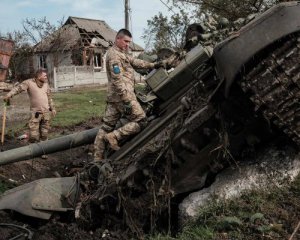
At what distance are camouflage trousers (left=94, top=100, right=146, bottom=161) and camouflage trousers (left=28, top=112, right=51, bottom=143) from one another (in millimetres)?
3898

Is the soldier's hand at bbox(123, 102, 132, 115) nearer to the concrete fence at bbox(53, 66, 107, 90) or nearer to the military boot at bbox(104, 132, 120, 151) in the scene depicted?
the military boot at bbox(104, 132, 120, 151)

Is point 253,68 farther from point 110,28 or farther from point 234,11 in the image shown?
point 110,28

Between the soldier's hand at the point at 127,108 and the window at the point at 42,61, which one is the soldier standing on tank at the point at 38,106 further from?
the window at the point at 42,61

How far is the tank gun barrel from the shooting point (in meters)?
7.57

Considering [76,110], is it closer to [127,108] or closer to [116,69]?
[116,69]

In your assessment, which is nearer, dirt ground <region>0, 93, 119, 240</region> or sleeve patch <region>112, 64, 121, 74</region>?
dirt ground <region>0, 93, 119, 240</region>

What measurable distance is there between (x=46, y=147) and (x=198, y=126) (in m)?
3.59

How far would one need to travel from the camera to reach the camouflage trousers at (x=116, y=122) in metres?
6.34

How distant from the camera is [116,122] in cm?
692

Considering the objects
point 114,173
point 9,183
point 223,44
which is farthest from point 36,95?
point 223,44

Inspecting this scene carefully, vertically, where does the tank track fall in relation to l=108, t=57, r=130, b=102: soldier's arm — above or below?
below

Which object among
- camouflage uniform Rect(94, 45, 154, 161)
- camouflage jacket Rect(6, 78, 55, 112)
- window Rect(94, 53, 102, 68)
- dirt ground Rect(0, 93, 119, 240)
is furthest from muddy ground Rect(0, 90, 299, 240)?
window Rect(94, 53, 102, 68)

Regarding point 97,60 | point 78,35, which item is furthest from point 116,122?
point 97,60

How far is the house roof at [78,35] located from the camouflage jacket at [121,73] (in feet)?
94.5
